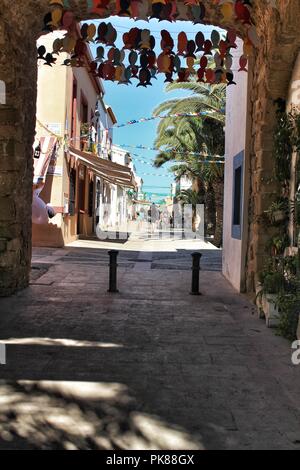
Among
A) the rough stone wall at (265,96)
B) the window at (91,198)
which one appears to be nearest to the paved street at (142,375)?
the rough stone wall at (265,96)

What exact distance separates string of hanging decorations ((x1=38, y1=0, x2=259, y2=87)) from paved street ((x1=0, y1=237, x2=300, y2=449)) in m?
4.01

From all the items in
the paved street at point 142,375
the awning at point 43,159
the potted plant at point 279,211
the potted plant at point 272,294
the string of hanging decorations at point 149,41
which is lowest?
the paved street at point 142,375

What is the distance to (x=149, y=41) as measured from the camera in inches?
336

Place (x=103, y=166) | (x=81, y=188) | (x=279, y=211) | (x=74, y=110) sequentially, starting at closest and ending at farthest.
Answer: (x=279, y=211) → (x=103, y=166) → (x=74, y=110) → (x=81, y=188)

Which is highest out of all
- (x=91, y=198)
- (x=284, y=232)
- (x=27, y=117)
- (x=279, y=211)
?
(x=27, y=117)

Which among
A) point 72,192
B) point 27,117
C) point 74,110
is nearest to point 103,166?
point 72,192

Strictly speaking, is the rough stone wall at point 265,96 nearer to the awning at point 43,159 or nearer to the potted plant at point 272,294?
the potted plant at point 272,294

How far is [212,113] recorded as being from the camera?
19203 millimetres

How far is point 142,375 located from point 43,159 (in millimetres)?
11193

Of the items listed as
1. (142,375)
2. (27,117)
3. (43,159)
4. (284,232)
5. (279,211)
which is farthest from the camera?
(43,159)

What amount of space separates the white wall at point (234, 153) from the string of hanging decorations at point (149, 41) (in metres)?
0.67

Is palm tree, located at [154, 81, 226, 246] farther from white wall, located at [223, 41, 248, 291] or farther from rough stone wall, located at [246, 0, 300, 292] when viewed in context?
rough stone wall, located at [246, 0, 300, 292]

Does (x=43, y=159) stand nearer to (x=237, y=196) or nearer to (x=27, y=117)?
(x=27, y=117)

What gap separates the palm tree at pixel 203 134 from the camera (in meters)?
19.8
